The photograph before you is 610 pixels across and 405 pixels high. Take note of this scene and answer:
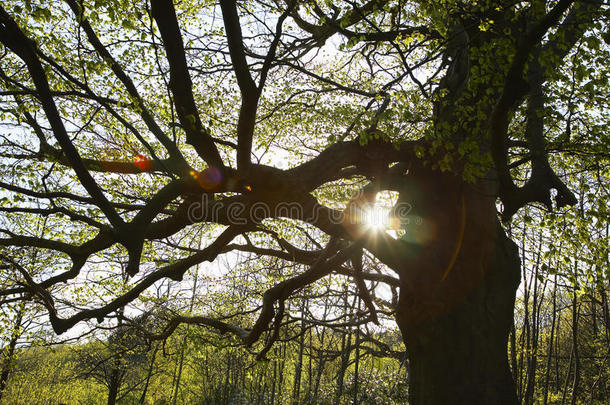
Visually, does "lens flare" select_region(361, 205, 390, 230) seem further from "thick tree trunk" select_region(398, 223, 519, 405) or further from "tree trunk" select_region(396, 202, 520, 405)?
"thick tree trunk" select_region(398, 223, 519, 405)

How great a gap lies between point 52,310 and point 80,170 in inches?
95.0

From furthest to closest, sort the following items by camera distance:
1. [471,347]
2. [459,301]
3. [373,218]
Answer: [373,218] < [459,301] < [471,347]

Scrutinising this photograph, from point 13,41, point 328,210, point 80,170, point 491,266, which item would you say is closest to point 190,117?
point 80,170

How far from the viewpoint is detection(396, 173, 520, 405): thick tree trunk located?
13.7ft

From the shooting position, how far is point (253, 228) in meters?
5.25

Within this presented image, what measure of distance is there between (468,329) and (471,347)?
20 centimetres

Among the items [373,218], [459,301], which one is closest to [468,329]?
[459,301]

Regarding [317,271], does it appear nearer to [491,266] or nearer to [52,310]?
[491,266]

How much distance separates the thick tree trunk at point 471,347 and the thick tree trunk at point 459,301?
1 centimetres

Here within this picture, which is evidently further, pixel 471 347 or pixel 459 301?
pixel 459 301

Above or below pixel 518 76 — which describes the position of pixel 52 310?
below

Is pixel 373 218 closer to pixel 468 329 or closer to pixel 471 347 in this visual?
pixel 468 329

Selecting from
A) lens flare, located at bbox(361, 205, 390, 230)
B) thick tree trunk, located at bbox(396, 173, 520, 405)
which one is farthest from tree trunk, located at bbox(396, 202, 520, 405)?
lens flare, located at bbox(361, 205, 390, 230)

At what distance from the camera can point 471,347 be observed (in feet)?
14.0
